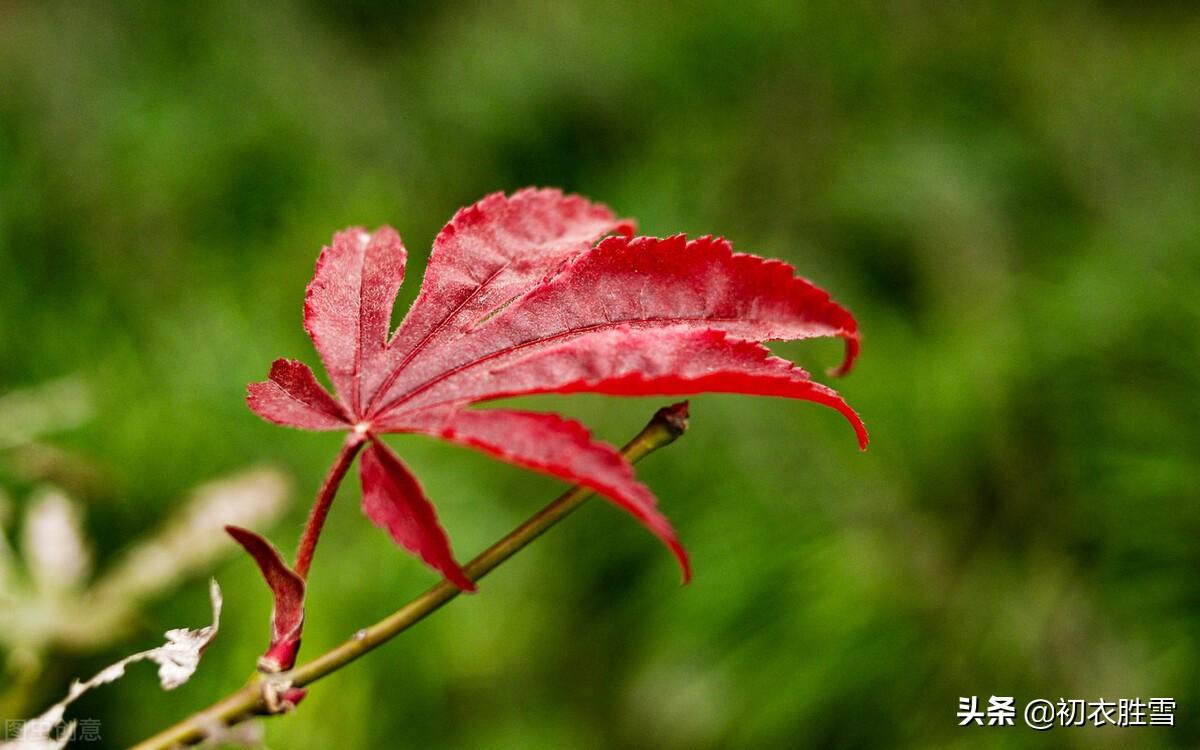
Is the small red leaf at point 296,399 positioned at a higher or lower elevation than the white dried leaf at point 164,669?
higher

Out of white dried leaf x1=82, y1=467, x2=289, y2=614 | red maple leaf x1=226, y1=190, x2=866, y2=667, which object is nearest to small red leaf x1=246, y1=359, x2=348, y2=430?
red maple leaf x1=226, y1=190, x2=866, y2=667

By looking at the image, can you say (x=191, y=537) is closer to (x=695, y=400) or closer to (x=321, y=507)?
(x=321, y=507)

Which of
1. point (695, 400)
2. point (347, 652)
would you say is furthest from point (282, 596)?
point (695, 400)

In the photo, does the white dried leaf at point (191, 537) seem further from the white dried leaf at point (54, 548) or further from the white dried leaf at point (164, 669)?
the white dried leaf at point (164, 669)

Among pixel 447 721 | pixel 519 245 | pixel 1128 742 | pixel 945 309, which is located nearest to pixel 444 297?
pixel 519 245

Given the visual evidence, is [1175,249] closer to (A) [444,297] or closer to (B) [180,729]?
A: (A) [444,297]

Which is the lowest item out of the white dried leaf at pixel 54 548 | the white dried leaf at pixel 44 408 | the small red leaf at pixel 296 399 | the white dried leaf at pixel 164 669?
the white dried leaf at pixel 164 669

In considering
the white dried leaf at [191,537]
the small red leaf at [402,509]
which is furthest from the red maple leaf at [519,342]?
the white dried leaf at [191,537]
